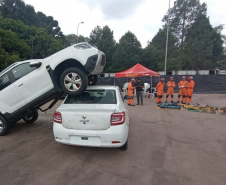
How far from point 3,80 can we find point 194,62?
1665 inches

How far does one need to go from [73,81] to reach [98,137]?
1.63 meters

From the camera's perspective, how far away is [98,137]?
344 cm

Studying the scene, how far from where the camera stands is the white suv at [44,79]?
443 cm

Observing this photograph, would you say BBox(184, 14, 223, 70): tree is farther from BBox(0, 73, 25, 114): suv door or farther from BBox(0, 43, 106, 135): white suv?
BBox(0, 73, 25, 114): suv door

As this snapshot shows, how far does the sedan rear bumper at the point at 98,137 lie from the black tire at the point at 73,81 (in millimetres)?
1112

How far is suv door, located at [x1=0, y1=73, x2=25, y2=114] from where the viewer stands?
15.9ft

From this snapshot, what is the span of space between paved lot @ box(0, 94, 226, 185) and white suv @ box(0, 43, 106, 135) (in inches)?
36.6

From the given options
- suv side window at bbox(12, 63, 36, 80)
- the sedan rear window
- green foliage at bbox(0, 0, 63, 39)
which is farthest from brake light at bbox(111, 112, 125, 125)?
green foliage at bbox(0, 0, 63, 39)

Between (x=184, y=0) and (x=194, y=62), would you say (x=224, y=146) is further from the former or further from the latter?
(x=184, y=0)

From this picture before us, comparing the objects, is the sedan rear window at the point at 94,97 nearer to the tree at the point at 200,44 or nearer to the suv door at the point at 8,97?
the suv door at the point at 8,97

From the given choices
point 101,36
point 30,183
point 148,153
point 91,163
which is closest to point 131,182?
point 91,163

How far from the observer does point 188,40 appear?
40.1 meters

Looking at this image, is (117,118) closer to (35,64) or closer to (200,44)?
(35,64)

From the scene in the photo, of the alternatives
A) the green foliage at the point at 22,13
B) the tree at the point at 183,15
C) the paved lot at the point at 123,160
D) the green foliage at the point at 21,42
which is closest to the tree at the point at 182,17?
the tree at the point at 183,15
